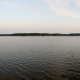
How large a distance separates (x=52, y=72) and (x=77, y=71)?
505 centimetres

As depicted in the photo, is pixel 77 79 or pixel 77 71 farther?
pixel 77 71

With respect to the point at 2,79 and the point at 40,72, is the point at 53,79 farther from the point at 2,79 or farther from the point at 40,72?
the point at 2,79

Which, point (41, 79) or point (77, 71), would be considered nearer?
point (41, 79)

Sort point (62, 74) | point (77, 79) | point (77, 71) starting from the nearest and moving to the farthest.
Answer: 1. point (77, 79)
2. point (62, 74)
3. point (77, 71)

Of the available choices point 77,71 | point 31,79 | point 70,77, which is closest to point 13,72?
point 31,79

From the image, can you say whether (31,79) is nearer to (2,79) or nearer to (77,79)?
(2,79)

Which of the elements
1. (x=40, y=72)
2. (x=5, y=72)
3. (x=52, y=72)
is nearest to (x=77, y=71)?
(x=52, y=72)

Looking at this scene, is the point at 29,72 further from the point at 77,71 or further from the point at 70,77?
the point at 77,71

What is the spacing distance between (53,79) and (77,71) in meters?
6.44

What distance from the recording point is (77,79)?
64.2 ft

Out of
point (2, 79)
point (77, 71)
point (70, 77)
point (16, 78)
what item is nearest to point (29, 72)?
point (16, 78)

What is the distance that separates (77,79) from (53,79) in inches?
158

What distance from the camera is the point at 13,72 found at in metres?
22.9

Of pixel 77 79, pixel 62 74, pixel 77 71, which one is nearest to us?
pixel 77 79
